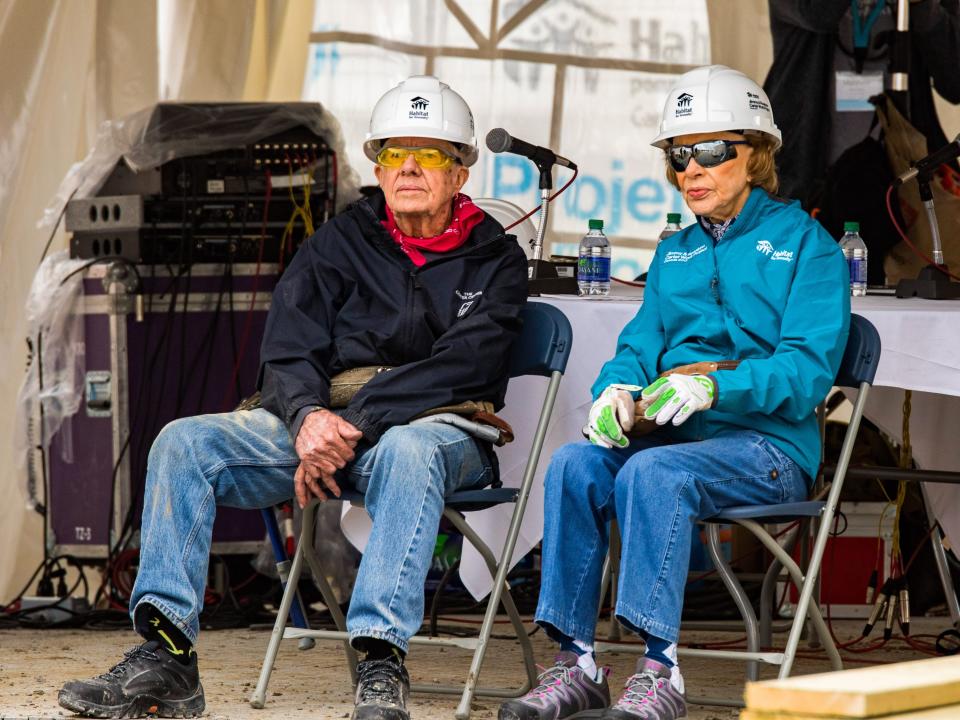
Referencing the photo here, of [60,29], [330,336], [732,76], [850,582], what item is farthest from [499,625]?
[60,29]

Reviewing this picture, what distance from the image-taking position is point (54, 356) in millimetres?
4707

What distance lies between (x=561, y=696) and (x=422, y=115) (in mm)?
1283

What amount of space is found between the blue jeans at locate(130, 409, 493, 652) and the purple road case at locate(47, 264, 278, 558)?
144cm

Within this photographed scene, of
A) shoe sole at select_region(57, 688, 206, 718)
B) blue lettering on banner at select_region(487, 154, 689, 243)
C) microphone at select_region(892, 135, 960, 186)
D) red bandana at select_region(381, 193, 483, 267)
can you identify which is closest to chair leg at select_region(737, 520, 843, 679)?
red bandana at select_region(381, 193, 483, 267)

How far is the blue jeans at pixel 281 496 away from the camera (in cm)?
299

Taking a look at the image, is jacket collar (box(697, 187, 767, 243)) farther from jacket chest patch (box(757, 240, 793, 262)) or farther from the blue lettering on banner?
the blue lettering on banner

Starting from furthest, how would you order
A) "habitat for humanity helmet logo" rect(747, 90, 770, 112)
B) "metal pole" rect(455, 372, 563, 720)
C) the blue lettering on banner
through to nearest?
the blue lettering on banner
"habitat for humanity helmet logo" rect(747, 90, 770, 112)
"metal pole" rect(455, 372, 563, 720)

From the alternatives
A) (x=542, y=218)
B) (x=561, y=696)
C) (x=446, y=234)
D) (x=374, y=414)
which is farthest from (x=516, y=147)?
(x=561, y=696)

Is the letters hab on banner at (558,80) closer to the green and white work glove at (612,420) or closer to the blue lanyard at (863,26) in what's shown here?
the blue lanyard at (863,26)

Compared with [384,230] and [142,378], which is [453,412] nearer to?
[384,230]

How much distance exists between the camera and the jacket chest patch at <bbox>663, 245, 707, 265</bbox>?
10.7 ft

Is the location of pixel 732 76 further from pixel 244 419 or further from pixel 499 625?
pixel 499 625

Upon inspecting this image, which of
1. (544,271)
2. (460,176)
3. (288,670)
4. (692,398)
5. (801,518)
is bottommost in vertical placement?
(288,670)

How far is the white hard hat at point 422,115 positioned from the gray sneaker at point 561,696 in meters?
1.16
